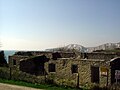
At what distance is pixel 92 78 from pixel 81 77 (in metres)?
1.25

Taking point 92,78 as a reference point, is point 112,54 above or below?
above

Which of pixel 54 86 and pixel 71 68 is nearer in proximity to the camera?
pixel 54 86

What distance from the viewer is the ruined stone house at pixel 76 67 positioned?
87.8 feet

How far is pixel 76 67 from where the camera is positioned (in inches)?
1224

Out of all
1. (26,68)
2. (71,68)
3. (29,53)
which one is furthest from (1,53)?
(71,68)

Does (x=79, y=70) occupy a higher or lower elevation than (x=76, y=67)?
lower

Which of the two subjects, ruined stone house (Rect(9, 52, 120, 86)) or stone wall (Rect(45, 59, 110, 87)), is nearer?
ruined stone house (Rect(9, 52, 120, 86))

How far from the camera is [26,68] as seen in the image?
36.6 metres

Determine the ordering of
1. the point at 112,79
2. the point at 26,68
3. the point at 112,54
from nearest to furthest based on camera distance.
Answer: the point at 112,79 → the point at 112,54 → the point at 26,68

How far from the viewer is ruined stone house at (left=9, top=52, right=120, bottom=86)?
1054 inches

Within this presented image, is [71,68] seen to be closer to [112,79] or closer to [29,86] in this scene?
[112,79]

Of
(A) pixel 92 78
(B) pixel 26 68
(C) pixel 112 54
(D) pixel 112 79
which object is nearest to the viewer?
(D) pixel 112 79

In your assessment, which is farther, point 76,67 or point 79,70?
point 76,67

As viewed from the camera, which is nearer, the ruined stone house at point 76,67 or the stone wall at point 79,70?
the ruined stone house at point 76,67
